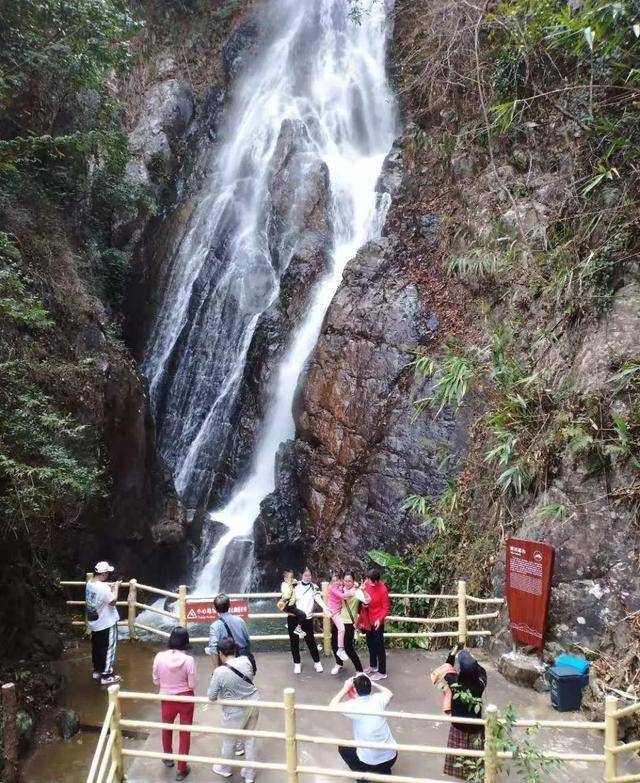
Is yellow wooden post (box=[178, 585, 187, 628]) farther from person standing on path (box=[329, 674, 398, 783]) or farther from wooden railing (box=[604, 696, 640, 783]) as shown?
wooden railing (box=[604, 696, 640, 783])

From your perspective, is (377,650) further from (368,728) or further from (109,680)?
(109,680)

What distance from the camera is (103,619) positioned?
734 centimetres

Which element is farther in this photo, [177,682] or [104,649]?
[104,649]

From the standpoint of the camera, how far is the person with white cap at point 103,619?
723 centimetres

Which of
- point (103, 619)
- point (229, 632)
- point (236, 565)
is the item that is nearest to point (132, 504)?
point (236, 565)

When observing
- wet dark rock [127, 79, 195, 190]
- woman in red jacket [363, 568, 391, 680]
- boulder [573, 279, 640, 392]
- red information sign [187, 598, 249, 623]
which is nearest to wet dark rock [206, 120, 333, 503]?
wet dark rock [127, 79, 195, 190]

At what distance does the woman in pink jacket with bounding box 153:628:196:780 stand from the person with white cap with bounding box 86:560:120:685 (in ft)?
6.71

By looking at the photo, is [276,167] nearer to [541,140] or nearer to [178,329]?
[178,329]

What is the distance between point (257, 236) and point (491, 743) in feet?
56.4

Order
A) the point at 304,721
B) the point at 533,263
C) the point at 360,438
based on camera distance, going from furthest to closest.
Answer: the point at 360,438 → the point at 533,263 → the point at 304,721

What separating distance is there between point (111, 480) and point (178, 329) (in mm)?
7140

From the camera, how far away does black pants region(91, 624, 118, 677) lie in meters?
7.57

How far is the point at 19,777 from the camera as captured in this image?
19.6 feet

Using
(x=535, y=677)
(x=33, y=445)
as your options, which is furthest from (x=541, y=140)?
(x=33, y=445)
